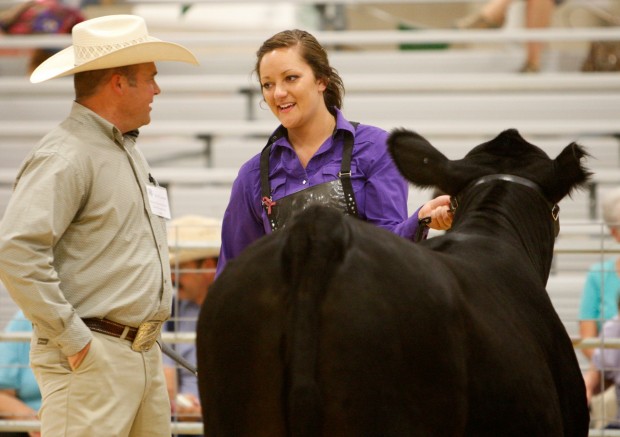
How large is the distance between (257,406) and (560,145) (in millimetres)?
5584

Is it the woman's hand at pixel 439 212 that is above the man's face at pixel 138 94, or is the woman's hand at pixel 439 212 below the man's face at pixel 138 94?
below

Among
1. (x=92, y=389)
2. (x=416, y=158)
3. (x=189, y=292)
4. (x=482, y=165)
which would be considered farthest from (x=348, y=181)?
(x=189, y=292)

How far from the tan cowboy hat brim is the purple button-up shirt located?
47 centimetres

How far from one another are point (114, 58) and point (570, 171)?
1.35 m

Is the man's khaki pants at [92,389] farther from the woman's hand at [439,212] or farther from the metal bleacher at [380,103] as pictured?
the metal bleacher at [380,103]

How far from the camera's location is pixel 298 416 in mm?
1946

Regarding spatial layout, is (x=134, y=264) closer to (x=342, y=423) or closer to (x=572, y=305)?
(x=342, y=423)

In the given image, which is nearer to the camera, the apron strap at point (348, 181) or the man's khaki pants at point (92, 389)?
the man's khaki pants at point (92, 389)

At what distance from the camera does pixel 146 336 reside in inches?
117

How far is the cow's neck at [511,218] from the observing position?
2756mm

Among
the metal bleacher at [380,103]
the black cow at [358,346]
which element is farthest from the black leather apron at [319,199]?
the metal bleacher at [380,103]

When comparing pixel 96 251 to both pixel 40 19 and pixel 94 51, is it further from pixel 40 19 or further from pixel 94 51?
pixel 40 19

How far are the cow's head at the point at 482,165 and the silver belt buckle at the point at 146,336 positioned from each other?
861mm

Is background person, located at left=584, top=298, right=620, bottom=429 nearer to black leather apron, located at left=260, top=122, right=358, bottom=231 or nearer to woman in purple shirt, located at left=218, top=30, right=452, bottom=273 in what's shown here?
woman in purple shirt, located at left=218, top=30, right=452, bottom=273
